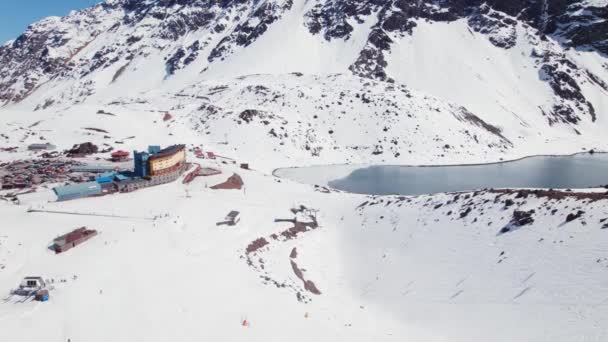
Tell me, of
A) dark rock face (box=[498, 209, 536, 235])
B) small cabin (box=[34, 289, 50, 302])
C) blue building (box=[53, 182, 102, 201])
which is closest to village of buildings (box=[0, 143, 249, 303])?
blue building (box=[53, 182, 102, 201])

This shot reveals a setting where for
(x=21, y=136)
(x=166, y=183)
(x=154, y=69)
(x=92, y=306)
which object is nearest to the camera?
(x=92, y=306)

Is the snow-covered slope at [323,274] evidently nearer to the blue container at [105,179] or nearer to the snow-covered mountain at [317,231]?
the snow-covered mountain at [317,231]

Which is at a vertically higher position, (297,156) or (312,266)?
(297,156)

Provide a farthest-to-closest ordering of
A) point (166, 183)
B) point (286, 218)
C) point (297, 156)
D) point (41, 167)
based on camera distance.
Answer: point (297, 156) → point (41, 167) → point (166, 183) → point (286, 218)

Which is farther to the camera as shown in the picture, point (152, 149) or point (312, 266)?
point (152, 149)

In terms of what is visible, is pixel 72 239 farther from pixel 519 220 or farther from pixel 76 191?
pixel 519 220

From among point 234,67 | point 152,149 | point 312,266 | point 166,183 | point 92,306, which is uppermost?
point 234,67

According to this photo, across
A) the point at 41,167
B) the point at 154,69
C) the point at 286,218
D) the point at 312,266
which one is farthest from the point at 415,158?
the point at 154,69

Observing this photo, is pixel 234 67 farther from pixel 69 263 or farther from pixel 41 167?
pixel 69 263
